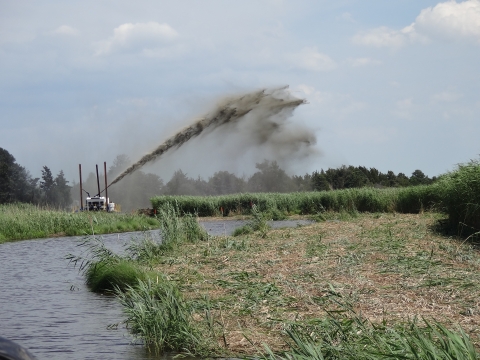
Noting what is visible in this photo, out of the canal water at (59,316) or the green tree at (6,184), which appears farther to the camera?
the green tree at (6,184)

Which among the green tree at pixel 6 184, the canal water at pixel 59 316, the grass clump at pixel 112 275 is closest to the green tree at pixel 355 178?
the green tree at pixel 6 184

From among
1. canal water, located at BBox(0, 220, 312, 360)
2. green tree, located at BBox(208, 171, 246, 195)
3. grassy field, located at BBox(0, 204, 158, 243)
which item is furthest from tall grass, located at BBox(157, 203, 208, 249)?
green tree, located at BBox(208, 171, 246, 195)

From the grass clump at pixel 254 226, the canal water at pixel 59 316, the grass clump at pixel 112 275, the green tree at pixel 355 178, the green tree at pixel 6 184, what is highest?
the green tree at pixel 6 184

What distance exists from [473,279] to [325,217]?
20035 millimetres

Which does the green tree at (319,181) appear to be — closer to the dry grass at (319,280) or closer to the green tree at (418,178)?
the green tree at (418,178)

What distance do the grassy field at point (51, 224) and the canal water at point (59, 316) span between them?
1269cm

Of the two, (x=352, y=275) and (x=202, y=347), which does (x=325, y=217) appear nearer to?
(x=352, y=275)

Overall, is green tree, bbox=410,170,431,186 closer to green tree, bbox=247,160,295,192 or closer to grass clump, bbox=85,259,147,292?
green tree, bbox=247,160,295,192

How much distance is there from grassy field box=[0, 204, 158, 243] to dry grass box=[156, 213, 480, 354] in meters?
16.3

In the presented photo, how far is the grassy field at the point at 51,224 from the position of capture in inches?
1232

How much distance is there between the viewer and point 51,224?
3297 centimetres

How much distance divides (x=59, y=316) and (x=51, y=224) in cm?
2262

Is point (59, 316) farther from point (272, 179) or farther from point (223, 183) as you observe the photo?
point (223, 183)

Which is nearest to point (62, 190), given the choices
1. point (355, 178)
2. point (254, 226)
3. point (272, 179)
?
point (272, 179)
